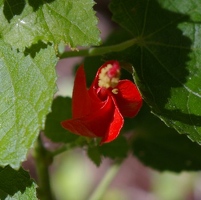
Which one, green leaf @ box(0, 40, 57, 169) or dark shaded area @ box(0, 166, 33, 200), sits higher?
green leaf @ box(0, 40, 57, 169)

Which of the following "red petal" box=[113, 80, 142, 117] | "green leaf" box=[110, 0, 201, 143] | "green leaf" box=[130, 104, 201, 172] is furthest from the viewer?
"green leaf" box=[130, 104, 201, 172]

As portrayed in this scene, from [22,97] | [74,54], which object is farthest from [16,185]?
[74,54]

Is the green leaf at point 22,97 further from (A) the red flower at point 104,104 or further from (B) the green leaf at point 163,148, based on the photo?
(B) the green leaf at point 163,148


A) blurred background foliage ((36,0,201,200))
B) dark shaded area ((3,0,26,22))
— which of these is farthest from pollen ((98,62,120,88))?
blurred background foliage ((36,0,201,200))

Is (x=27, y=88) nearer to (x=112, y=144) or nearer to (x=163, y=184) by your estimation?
(x=112, y=144)

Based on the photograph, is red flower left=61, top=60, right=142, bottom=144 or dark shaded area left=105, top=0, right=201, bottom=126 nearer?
red flower left=61, top=60, right=142, bottom=144

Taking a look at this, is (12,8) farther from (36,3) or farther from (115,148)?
(115,148)

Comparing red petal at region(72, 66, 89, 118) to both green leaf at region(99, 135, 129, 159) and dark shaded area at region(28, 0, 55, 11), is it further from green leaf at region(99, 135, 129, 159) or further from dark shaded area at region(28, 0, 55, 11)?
green leaf at region(99, 135, 129, 159)

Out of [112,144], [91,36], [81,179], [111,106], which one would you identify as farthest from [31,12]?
[81,179]
